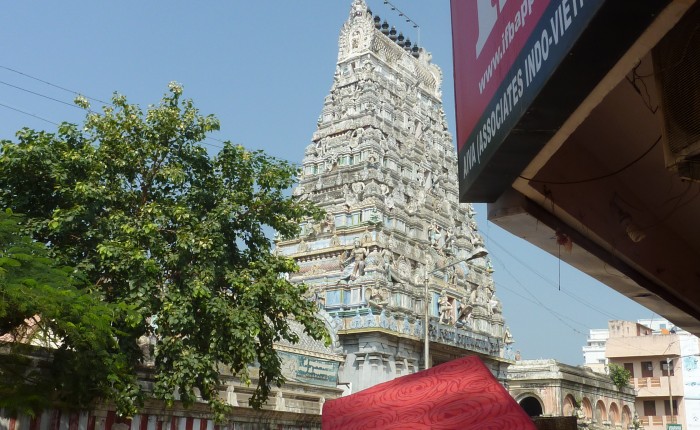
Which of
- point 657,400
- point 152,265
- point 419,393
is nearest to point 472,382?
point 419,393

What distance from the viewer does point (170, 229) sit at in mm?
14672

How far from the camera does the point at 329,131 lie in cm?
3228

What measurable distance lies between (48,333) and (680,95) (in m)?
10.4

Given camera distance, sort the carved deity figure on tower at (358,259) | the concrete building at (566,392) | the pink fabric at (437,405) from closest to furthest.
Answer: the pink fabric at (437,405), the carved deity figure on tower at (358,259), the concrete building at (566,392)

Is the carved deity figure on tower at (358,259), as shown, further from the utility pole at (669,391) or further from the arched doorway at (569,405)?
the utility pole at (669,391)

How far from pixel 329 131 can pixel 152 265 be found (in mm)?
20188

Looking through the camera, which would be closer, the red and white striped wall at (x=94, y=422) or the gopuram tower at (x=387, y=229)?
the red and white striped wall at (x=94, y=422)

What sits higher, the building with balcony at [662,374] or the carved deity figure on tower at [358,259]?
the carved deity figure on tower at [358,259]

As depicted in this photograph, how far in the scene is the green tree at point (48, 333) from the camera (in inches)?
397

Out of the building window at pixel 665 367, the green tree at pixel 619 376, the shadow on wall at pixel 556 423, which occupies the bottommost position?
the shadow on wall at pixel 556 423

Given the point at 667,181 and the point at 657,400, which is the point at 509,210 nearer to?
the point at 667,181

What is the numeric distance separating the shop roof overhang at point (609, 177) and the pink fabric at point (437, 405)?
117cm

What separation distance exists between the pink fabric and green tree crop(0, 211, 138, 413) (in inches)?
276

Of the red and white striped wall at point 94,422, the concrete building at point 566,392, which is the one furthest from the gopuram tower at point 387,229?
the red and white striped wall at point 94,422
